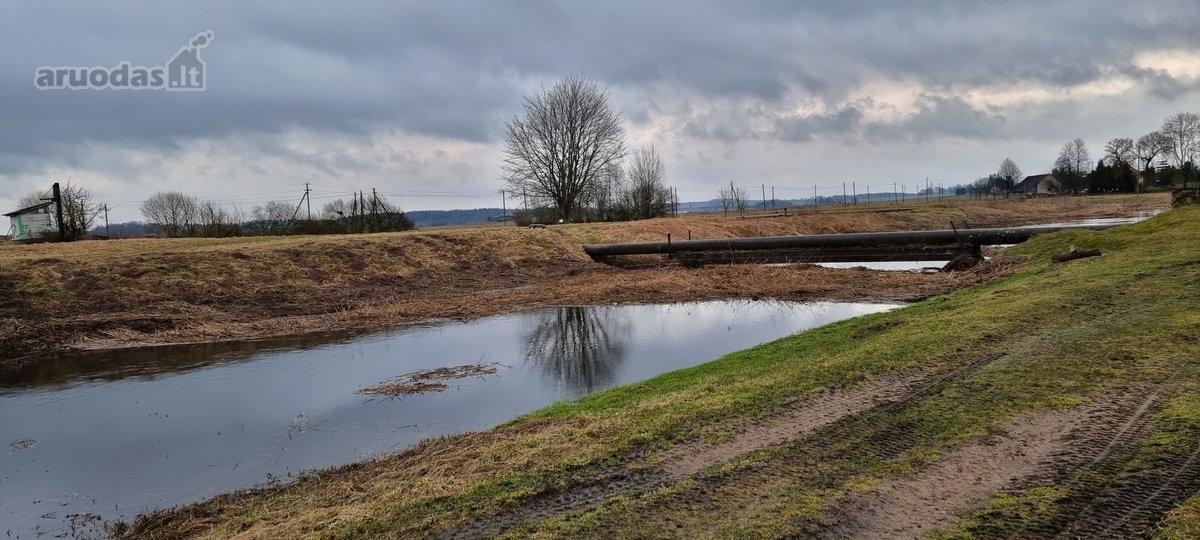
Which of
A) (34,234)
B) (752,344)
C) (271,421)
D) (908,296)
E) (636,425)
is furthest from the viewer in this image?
(34,234)

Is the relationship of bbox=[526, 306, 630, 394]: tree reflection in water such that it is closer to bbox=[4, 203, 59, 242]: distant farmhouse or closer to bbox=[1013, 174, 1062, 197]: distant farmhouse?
bbox=[4, 203, 59, 242]: distant farmhouse

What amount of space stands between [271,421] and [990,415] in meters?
6.96

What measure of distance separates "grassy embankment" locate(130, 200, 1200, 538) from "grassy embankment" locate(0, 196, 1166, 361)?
26.9ft

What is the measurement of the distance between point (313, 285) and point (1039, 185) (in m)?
115

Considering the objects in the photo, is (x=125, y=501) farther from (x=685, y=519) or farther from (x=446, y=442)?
(x=685, y=519)

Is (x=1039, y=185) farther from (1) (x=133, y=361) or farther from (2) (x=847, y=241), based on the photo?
(1) (x=133, y=361)

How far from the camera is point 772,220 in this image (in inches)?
1538

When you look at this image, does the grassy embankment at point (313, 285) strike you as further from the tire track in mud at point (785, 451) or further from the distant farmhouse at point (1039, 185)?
the distant farmhouse at point (1039, 185)

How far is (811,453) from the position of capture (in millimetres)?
4355

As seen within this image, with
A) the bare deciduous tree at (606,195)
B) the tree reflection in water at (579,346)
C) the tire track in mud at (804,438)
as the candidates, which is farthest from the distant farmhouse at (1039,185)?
the tire track in mud at (804,438)

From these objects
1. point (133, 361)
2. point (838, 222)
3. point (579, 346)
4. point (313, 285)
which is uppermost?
point (838, 222)

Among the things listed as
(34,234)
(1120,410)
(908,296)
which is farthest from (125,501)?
(34,234)

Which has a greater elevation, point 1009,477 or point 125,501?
point 1009,477

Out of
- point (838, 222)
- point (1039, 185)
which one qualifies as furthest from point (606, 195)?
point (1039, 185)
